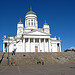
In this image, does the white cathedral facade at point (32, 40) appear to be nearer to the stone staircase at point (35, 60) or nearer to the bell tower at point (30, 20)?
the bell tower at point (30, 20)

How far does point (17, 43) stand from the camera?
64375 mm

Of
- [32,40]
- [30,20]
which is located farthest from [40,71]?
[30,20]

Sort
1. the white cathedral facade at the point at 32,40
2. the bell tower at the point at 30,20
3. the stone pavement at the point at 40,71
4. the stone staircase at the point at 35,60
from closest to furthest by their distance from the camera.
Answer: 1. the stone pavement at the point at 40,71
2. the stone staircase at the point at 35,60
3. the white cathedral facade at the point at 32,40
4. the bell tower at the point at 30,20

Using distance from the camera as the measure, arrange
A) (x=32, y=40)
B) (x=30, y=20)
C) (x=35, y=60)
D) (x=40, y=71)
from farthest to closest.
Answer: (x=30, y=20) < (x=32, y=40) < (x=35, y=60) < (x=40, y=71)

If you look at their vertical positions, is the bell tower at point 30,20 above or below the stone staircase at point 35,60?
above

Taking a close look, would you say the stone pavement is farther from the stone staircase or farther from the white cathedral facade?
the white cathedral facade

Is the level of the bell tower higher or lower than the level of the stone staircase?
higher

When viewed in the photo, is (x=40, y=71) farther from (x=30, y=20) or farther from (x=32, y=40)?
(x=30, y=20)

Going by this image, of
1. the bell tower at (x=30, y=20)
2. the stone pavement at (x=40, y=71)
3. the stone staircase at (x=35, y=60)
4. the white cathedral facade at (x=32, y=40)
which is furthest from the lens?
the bell tower at (x=30, y=20)

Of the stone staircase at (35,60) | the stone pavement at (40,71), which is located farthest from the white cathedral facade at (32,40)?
the stone pavement at (40,71)

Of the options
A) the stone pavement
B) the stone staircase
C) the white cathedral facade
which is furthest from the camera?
the white cathedral facade

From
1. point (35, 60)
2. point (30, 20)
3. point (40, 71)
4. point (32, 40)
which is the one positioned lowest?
point (35, 60)

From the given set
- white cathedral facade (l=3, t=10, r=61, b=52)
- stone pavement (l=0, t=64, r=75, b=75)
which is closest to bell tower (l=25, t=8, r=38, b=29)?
white cathedral facade (l=3, t=10, r=61, b=52)

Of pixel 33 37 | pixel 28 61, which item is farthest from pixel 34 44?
pixel 28 61
